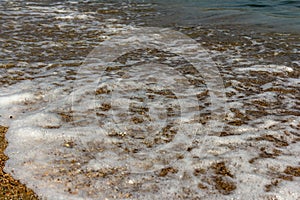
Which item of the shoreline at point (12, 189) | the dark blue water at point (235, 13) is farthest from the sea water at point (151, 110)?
the dark blue water at point (235, 13)

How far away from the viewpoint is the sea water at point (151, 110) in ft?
8.85

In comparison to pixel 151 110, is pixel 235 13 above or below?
above

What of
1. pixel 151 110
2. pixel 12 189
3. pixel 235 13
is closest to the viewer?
pixel 12 189

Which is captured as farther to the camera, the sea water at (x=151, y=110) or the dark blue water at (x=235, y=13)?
the dark blue water at (x=235, y=13)

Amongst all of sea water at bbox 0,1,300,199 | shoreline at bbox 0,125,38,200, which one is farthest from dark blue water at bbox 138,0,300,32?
shoreline at bbox 0,125,38,200

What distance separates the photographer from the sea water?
2696 millimetres

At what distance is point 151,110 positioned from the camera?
3.95 meters

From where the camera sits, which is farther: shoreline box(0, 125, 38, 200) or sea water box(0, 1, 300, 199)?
sea water box(0, 1, 300, 199)

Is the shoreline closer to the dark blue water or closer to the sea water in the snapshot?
the sea water

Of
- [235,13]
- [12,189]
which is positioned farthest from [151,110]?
[235,13]

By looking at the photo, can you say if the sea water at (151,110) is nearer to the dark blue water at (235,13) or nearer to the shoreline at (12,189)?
the shoreline at (12,189)

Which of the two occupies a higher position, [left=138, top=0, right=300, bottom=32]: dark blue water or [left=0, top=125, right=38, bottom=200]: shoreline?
[left=138, top=0, right=300, bottom=32]: dark blue water

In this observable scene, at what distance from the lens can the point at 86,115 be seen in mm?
3766

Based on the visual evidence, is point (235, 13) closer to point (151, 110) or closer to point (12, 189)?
point (151, 110)
